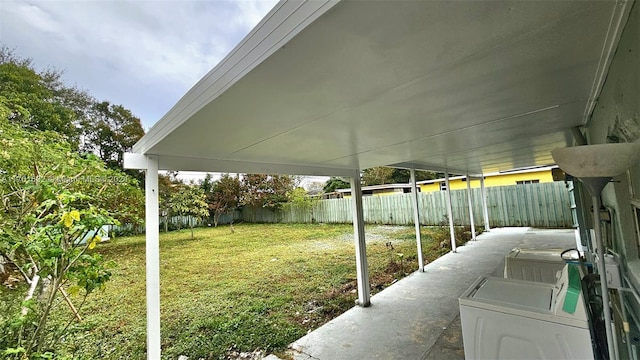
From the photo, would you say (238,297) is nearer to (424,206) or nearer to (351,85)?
(351,85)

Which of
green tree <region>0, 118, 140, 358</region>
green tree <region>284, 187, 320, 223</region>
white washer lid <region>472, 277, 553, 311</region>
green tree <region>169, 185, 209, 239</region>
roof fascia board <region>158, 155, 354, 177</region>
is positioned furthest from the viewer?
green tree <region>284, 187, 320, 223</region>

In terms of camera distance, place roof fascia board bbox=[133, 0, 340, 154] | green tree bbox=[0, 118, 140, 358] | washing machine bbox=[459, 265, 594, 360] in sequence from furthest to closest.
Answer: green tree bbox=[0, 118, 140, 358] → washing machine bbox=[459, 265, 594, 360] → roof fascia board bbox=[133, 0, 340, 154]

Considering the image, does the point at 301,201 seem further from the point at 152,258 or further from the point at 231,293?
the point at 152,258

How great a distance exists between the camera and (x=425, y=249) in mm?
7523

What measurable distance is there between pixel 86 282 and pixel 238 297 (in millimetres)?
3078

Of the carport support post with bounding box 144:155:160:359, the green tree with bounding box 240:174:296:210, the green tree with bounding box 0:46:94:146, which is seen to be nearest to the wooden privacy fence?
the green tree with bounding box 240:174:296:210

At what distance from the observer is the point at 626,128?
3.92 ft

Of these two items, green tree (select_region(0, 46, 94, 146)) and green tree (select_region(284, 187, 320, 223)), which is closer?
green tree (select_region(0, 46, 94, 146))

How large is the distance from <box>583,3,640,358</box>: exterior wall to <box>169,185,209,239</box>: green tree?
Result: 1137cm

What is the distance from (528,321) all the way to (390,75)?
5.19ft

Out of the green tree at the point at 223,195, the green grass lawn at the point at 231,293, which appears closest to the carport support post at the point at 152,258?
the green grass lawn at the point at 231,293

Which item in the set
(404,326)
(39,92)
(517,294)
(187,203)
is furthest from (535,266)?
(187,203)

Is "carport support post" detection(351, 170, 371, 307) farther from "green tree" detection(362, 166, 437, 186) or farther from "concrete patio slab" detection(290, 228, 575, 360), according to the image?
"green tree" detection(362, 166, 437, 186)

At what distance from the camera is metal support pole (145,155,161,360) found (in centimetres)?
195
